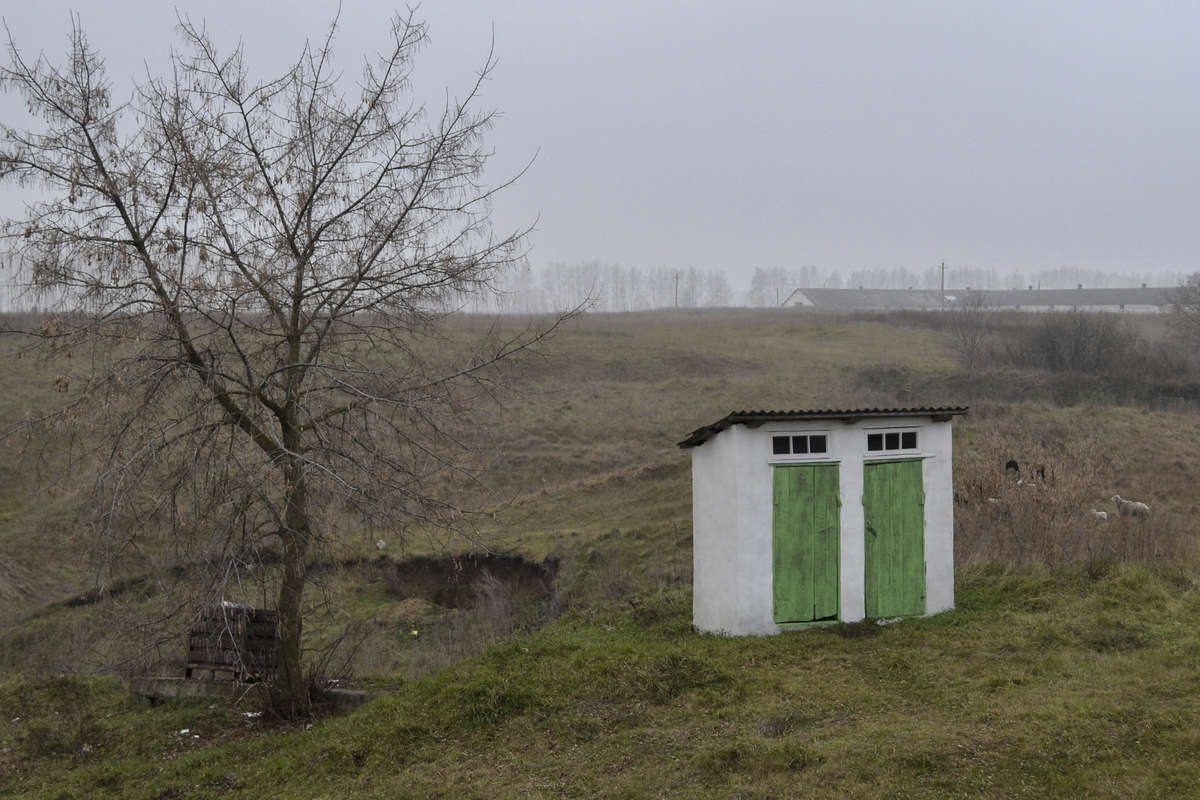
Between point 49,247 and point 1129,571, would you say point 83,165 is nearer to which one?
point 49,247

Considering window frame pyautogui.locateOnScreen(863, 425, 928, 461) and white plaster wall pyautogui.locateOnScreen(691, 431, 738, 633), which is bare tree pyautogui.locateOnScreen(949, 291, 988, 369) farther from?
white plaster wall pyautogui.locateOnScreen(691, 431, 738, 633)

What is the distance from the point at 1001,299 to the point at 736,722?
303 ft

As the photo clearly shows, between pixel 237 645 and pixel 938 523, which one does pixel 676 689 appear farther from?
pixel 938 523

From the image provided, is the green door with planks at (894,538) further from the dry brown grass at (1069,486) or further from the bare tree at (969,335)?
the bare tree at (969,335)

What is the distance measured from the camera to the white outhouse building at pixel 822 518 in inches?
403

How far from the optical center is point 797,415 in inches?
399

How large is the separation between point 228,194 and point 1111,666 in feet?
30.2

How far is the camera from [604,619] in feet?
39.1

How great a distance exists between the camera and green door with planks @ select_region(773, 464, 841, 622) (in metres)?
10.3

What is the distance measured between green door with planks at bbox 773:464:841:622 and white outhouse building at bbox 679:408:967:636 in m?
0.01

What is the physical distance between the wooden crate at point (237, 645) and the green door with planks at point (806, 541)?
17.8ft

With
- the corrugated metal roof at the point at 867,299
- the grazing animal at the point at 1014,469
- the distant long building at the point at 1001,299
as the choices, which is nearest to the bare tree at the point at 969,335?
the grazing animal at the point at 1014,469

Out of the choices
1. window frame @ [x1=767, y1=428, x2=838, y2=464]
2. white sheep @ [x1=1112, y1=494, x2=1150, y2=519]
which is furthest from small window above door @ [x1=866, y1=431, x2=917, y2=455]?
white sheep @ [x1=1112, y1=494, x2=1150, y2=519]

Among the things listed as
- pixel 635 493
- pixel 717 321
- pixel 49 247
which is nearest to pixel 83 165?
pixel 49 247
